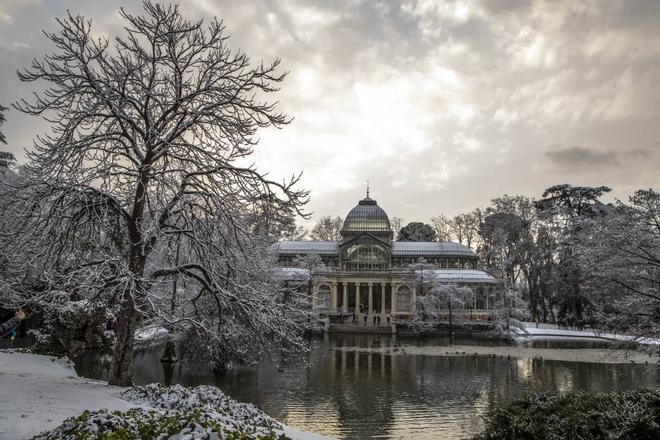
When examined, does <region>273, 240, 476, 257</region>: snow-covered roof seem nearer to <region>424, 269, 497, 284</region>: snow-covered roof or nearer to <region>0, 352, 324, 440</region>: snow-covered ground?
<region>424, 269, 497, 284</region>: snow-covered roof

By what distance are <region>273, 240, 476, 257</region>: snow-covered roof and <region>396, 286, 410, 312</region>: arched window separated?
804cm

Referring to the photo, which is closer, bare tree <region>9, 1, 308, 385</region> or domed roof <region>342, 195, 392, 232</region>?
bare tree <region>9, 1, 308, 385</region>

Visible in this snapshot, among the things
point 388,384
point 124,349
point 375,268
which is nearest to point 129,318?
point 124,349

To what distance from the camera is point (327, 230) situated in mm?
80500

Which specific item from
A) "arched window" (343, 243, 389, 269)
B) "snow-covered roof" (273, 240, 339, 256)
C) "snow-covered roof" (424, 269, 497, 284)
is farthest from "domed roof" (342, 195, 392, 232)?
"snow-covered roof" (424, 269, 497, 284)

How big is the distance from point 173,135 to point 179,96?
3.26 ft

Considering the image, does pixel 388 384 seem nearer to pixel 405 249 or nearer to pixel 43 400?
pixel 43 400

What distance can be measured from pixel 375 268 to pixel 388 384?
41140mm

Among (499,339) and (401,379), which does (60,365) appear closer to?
(401,379)

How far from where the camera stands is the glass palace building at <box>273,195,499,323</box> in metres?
53.1

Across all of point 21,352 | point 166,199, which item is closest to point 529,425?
point 166,199

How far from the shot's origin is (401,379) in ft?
66.2

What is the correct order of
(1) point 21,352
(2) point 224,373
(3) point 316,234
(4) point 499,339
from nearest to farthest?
(1) point 21,352 < (2) point 224,373 < (4) point 499,339 < (3) point 316,234

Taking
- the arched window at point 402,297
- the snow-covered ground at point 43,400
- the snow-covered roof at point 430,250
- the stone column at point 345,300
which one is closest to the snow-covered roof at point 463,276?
the arched window at point 402,297
